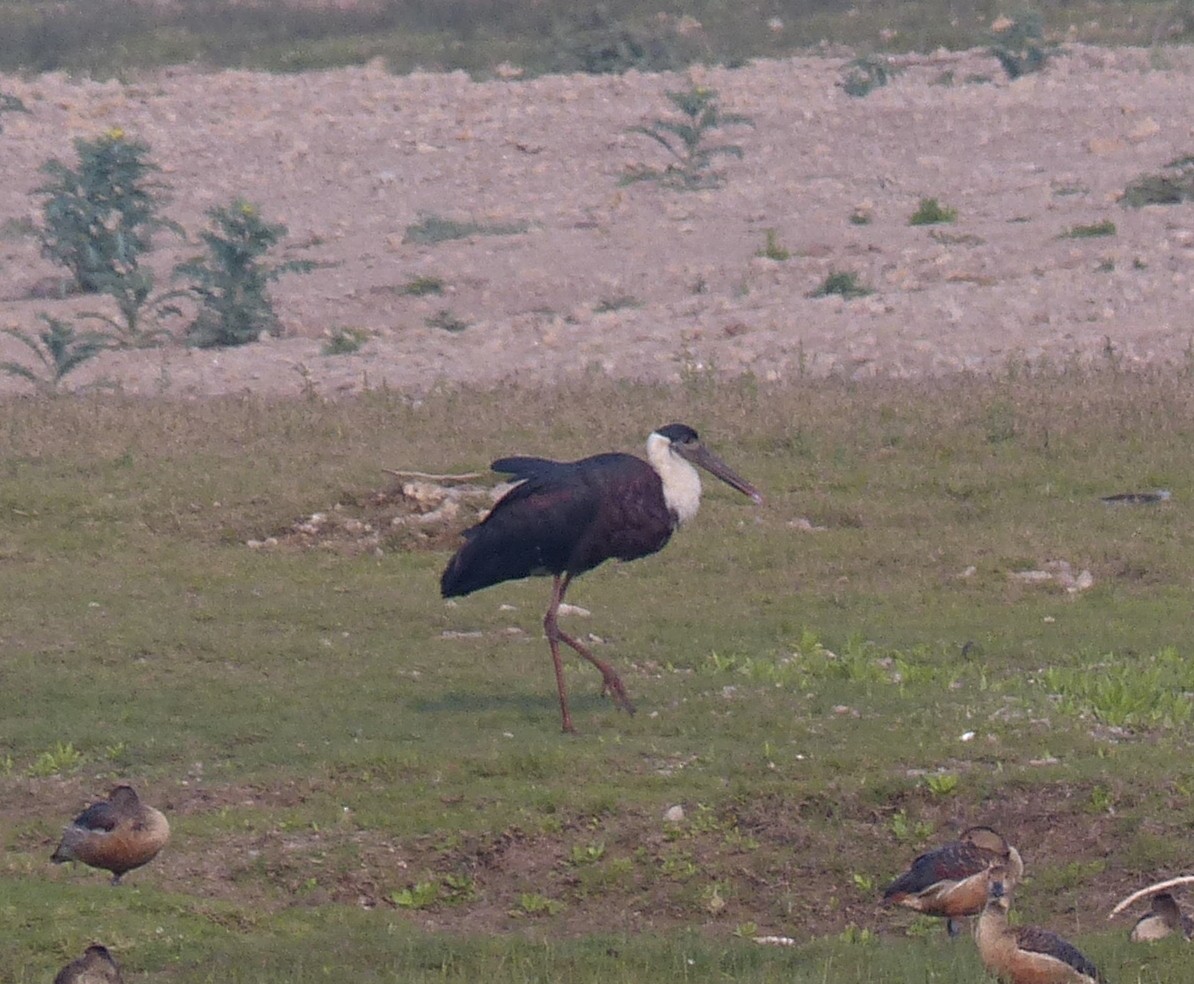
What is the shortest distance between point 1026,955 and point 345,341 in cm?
1384

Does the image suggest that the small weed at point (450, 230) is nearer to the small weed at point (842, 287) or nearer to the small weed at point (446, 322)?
the small weed at point (446, 322)

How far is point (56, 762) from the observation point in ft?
29.2

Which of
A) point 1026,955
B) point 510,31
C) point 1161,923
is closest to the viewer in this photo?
point 1026,955

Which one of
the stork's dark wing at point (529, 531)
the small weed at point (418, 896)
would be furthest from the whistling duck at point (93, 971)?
the stork's dark wing at point (529, 531)

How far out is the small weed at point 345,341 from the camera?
18875 millimetres

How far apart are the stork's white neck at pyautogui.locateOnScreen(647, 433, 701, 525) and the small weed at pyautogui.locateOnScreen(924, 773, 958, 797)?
1.76 meters

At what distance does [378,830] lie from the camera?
8.18 m

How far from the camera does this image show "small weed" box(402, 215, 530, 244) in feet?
77.8

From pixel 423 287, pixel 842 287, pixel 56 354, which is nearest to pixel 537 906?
pixel 56 354

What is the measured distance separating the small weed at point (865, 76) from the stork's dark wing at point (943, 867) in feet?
79.7

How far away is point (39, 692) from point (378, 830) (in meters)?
2.52

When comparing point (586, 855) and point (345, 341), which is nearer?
point (586, 855)

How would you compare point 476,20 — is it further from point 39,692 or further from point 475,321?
point 39,692

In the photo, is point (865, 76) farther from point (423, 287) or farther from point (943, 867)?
point (943, 867)
